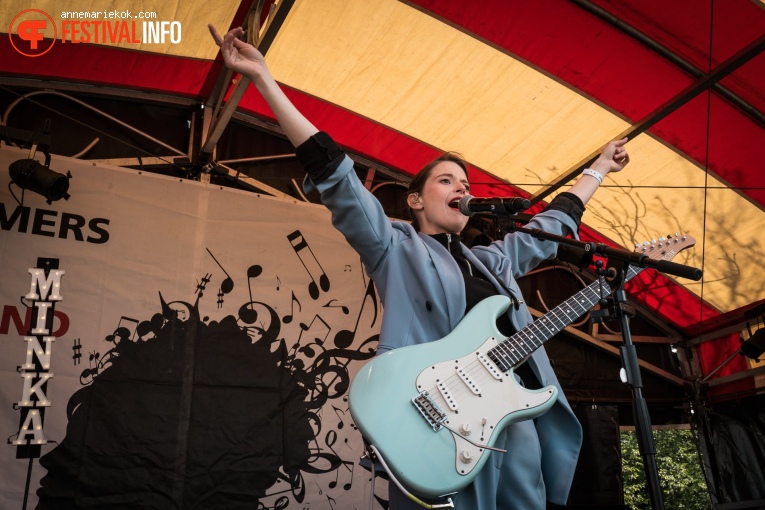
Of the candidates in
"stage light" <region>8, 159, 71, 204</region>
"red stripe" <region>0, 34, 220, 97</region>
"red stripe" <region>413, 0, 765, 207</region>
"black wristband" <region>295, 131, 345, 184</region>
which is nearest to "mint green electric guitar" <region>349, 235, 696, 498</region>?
"black wristband" <region>295, 131, 345, 184</region>

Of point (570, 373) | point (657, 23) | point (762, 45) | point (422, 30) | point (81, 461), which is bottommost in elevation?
point (81, 461)

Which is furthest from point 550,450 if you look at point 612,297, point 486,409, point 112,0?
point 112,0

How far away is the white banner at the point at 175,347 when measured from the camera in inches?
134

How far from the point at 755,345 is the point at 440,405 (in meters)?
3.68

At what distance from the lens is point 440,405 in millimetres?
1596

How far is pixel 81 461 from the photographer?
337cm

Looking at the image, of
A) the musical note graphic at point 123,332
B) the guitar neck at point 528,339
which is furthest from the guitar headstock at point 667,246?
the musical note graphic at point 123,332

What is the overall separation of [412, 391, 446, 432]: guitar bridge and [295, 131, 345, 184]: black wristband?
0.59 m

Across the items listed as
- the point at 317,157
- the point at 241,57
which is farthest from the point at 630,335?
the point at 241,57

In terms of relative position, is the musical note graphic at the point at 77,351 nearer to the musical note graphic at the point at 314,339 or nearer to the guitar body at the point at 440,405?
the musical note graphic at the point at 314,339

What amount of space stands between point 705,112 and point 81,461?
13.0 feet

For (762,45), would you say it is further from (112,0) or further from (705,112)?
(112,0)

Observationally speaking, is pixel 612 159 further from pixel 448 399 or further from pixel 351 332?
pixel 351 332

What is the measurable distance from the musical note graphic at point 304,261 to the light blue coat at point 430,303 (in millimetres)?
2494
